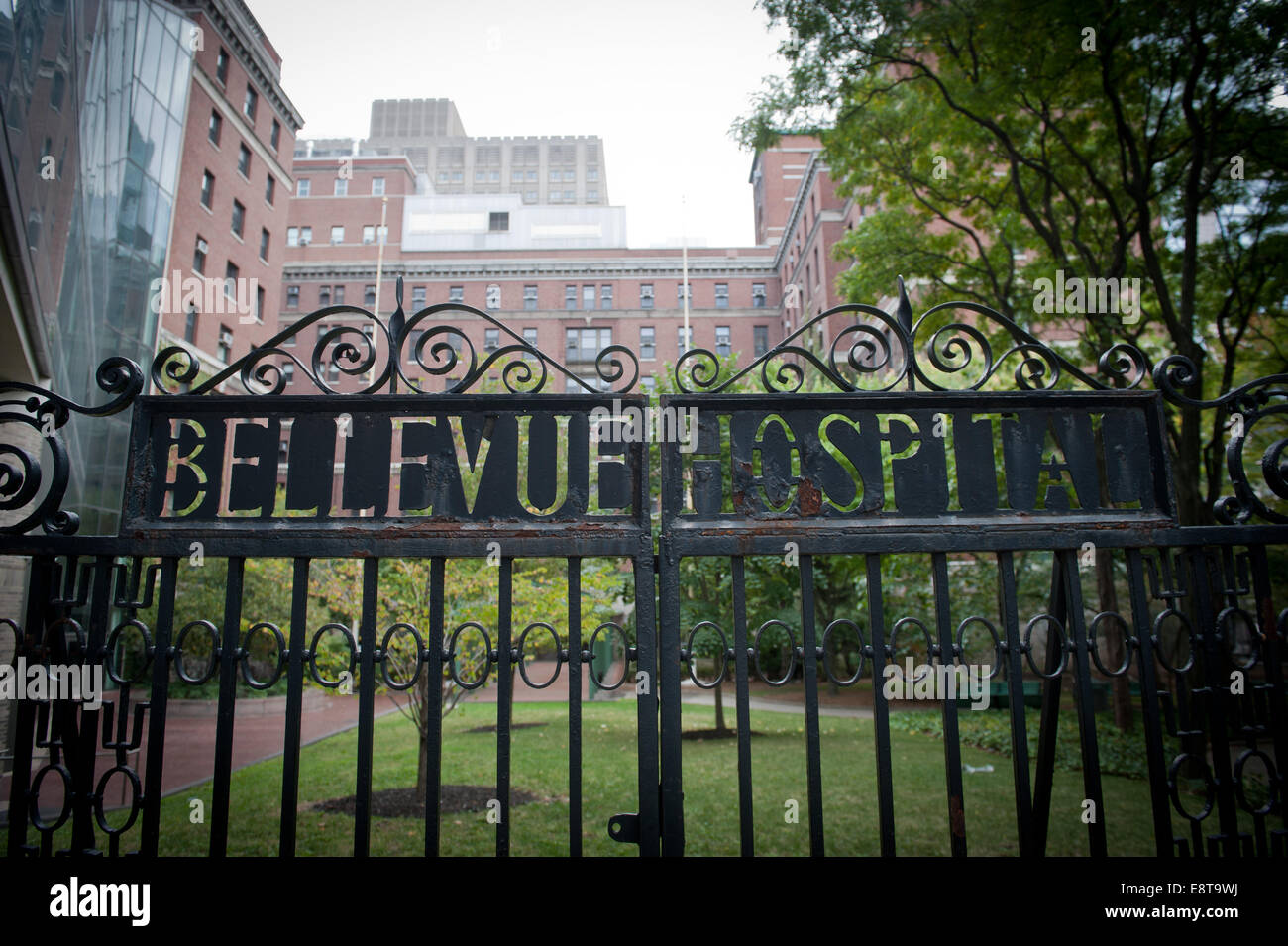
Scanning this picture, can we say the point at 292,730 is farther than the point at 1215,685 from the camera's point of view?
No

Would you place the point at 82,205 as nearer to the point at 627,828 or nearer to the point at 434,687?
the point at 434,687

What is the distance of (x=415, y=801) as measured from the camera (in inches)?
376

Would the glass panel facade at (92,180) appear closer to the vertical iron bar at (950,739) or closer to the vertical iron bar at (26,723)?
the vertical iron bar at (26,723)

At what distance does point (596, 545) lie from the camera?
314 cm

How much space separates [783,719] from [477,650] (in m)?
11.1

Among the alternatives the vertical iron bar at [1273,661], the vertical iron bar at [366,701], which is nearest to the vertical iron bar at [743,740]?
the vertical iron bar at [366,701]

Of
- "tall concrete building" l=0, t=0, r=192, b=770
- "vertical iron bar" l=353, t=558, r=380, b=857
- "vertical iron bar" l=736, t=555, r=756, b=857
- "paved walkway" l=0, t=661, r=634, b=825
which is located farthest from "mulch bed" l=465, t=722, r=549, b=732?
"vertical iron bar" l=736, t=555, r=756, b=857

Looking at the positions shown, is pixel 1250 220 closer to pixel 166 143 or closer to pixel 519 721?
pixel 519 721

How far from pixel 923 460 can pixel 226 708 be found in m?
3.23

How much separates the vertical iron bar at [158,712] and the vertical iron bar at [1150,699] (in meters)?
4.01

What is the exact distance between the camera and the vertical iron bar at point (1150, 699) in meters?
2.97

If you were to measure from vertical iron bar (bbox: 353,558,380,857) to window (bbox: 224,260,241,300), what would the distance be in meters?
31.1

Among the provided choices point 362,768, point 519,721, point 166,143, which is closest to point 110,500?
point 166,143

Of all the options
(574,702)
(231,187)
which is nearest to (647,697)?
(574,702)
